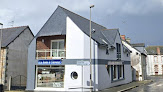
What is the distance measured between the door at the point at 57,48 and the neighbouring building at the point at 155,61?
4091 centimetres

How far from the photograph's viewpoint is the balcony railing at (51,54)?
1657 cm

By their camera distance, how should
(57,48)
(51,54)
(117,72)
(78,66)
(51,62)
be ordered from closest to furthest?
(78,66) < (51,62) < (51,54) < (57,48) < (117,72)

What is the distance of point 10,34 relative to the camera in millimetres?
21391

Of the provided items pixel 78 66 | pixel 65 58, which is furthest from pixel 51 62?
pixel 78 66

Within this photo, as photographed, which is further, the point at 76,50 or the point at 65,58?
the point at 65,58

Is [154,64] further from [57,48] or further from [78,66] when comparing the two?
[78,66]

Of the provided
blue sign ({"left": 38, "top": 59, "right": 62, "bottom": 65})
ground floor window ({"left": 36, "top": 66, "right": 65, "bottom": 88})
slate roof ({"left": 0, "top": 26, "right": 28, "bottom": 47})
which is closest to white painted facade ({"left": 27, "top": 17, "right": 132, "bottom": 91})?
ground floor window ({"left": 36, "top": 66, "right": 65, "bottom": 88})

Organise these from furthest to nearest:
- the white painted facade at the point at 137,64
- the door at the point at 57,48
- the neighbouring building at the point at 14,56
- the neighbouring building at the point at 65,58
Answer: the white painted facade at the point at 137,64 → the neighbouring building at the point at 14,56 → the door at the point at 57,48 → the neighbouring building at the point at 65,58

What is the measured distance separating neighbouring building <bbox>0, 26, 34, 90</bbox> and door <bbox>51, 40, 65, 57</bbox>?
550 cm

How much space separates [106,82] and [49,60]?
6256 millimetres

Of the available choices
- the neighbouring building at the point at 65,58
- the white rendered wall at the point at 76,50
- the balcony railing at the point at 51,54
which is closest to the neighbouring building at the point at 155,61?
the neighbouring building at the point at 65,58

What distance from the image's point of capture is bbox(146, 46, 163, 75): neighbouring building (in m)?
49.9

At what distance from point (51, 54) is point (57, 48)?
898 millimetres

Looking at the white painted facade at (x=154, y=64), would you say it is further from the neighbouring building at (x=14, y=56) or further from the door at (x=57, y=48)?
the door at (x=57, y=48)
